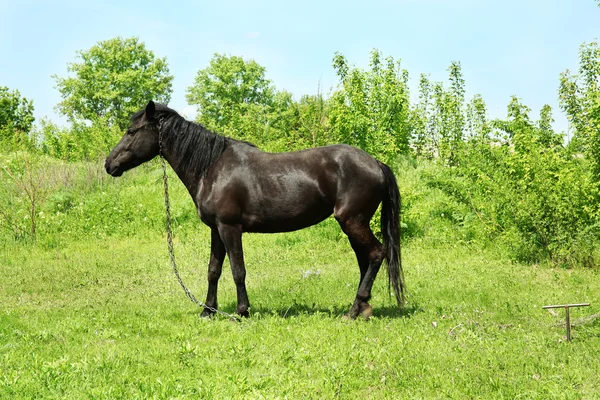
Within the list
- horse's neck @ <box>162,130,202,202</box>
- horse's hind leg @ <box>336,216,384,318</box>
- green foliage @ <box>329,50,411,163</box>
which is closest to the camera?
horse's hind leg @ <box>336,216,384,318</box>

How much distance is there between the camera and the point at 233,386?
480cm

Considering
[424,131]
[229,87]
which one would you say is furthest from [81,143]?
[229,87]

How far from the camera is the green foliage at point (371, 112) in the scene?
13.1 meters

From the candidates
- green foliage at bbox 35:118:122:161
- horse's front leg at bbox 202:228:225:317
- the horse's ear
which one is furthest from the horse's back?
green foliage at bbox 35:118:122:161

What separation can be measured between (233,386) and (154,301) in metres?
4.26

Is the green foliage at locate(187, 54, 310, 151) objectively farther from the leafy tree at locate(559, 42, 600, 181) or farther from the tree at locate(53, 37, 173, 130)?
the leafy tree at locate(559, 42, 600, 181)

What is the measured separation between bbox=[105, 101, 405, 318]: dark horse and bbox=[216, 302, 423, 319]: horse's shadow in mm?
274

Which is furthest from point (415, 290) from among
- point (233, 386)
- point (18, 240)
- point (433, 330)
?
point (18, 240)

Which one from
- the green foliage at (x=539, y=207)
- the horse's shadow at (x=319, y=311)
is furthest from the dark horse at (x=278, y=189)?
the green foliage at (x=539, y=207)

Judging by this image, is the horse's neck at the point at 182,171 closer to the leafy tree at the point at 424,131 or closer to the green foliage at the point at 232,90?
the leafy tree at the point at 424,131

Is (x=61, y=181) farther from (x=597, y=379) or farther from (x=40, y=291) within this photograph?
(x=597, y=379)

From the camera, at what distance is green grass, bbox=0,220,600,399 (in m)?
4.88

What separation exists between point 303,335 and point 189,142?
9.22ft

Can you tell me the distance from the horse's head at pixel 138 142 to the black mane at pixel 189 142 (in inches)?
3.6
